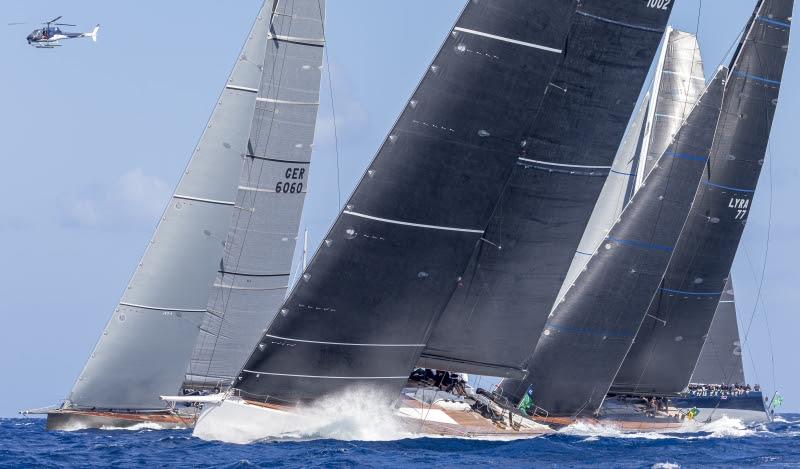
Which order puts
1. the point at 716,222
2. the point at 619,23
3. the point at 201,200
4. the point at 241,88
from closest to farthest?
the point at 619,23 → the point at 201,200 → the point at 241,88 → the point at 716,222

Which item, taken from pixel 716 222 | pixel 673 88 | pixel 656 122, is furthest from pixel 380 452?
pixel 673 88

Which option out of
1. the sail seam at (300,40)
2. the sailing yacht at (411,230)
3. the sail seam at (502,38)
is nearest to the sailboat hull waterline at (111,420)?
the sailing yacht at (411,230)

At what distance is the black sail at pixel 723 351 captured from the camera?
49.8m

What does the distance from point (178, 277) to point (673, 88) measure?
1465 centimetres

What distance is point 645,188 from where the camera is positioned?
34750 mm

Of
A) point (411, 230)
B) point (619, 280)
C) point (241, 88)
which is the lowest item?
point (619, 280)

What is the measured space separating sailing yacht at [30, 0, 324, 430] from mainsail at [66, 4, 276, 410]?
0.07 feet

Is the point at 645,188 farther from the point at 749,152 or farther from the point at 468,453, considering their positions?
the point at 468,453

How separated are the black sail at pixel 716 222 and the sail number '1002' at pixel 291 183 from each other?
9.89 metres

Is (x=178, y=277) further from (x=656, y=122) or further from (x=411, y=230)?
(x=656, y=122)

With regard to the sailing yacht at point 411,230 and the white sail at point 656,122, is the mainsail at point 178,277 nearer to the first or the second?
the sailing yacht at point 411,230

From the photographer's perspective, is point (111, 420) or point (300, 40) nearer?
point (300, 40)

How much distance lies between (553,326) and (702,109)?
5.97 m

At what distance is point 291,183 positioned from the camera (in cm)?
3375
